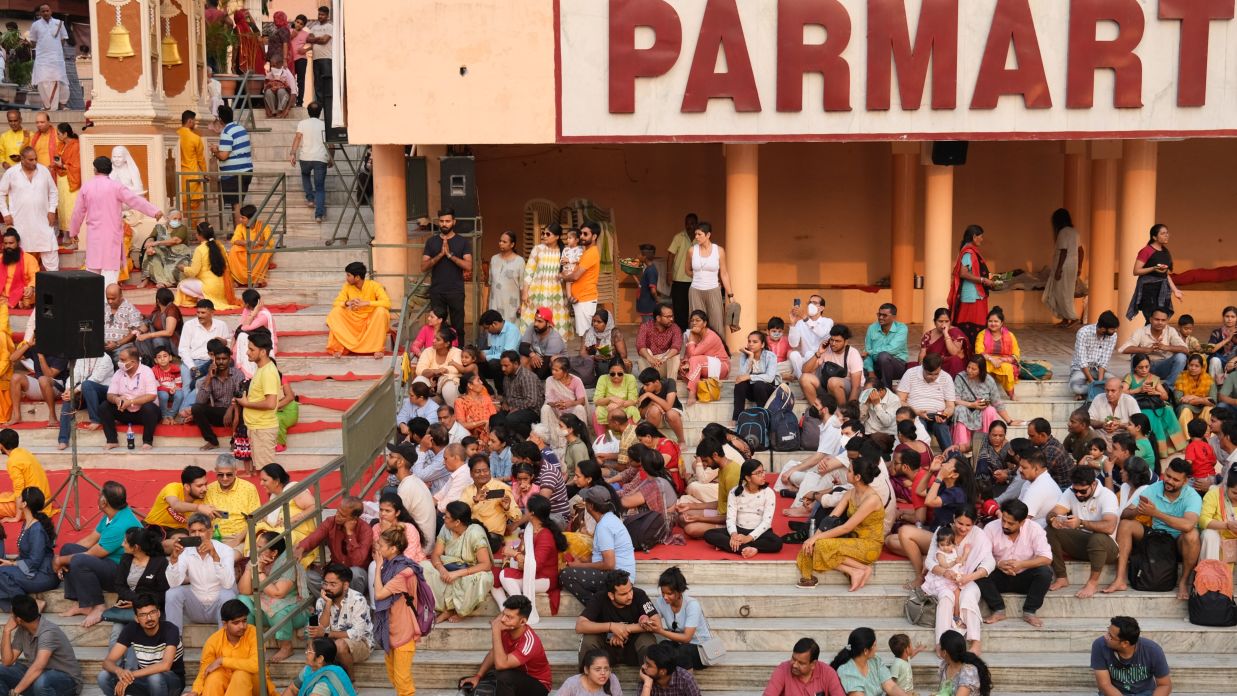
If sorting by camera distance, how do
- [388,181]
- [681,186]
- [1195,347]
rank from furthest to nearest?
[681,186], [388,181], [1195,347]

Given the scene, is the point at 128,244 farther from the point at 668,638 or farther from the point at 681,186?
the point at 668,638

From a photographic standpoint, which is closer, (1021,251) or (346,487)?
(346,487)

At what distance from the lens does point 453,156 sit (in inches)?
738

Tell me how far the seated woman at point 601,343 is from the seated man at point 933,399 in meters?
2.71

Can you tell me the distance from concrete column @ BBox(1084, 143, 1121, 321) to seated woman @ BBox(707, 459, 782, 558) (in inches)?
260

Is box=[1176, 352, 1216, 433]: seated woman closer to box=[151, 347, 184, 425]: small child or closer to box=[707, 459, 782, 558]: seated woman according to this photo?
box=[707, 459, 782, 558]: seated woman

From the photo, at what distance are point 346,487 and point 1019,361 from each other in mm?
6540

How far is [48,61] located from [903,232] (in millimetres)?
12220

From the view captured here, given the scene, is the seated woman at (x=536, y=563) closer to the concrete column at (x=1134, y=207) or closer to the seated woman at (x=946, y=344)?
the seated woman at (x=946, y=344)

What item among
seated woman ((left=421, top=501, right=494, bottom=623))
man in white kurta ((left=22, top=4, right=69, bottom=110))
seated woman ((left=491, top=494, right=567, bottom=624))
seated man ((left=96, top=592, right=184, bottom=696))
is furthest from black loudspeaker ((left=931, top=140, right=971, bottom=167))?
man in white kurta ((left=22, top=4, right=69, bottom=110))

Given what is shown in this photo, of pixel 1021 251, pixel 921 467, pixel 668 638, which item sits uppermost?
pixel 1021 251

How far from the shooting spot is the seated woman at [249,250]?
18156 millimetres

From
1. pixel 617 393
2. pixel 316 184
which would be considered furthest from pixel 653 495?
pixel 316 184

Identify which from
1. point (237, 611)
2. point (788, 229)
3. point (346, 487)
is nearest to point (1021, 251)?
point (788, 229)
